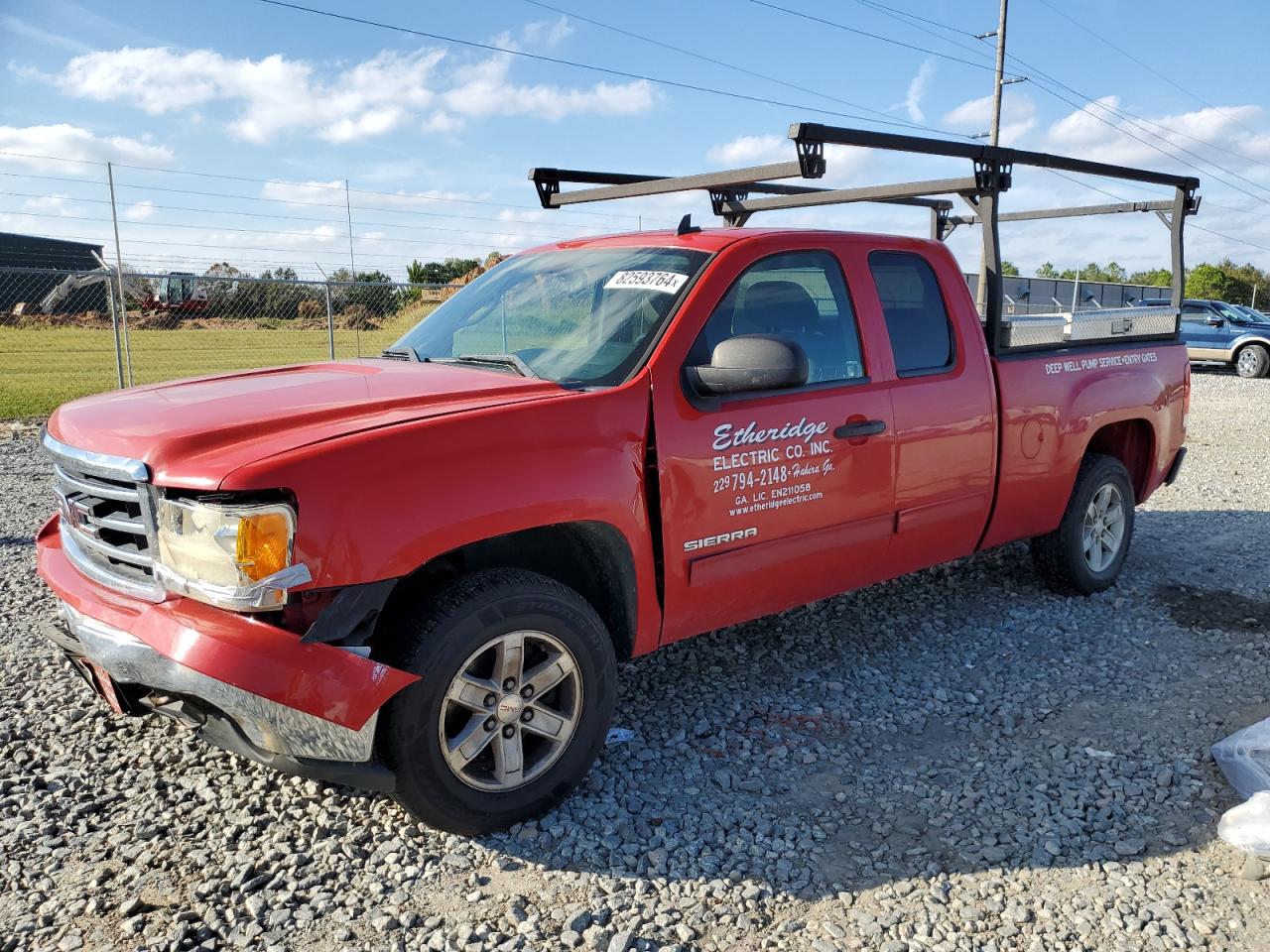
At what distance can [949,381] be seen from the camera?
174 inches

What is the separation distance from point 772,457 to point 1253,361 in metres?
21.3

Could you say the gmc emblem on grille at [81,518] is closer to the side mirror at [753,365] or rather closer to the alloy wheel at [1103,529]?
the side mirror at [753,365]

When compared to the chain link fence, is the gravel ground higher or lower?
lower

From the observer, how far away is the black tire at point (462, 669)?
2820mm

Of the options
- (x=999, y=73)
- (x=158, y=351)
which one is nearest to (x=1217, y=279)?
(x=999, y=73)

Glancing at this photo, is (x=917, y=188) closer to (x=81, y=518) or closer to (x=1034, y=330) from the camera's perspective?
(x=1034, y=330)

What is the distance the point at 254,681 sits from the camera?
2.58 m

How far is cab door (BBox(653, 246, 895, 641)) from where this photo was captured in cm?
345

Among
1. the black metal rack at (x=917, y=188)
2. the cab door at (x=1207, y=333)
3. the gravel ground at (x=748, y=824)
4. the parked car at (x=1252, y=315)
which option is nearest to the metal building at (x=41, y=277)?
the black metal rack at (x=917, y=188)

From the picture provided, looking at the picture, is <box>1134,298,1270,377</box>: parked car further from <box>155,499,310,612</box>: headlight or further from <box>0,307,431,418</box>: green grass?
<box>155,499,310,612</box>: headlight

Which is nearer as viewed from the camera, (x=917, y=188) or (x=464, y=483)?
(x=464, y=483)

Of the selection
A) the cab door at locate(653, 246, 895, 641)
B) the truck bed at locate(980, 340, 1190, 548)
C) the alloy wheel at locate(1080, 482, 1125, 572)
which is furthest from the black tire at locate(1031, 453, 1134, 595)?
the cab door at locate(653, 246, 895, 641)

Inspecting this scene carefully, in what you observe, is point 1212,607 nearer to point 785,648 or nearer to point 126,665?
point 785,648

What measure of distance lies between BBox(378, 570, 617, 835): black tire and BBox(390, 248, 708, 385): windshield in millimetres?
809
